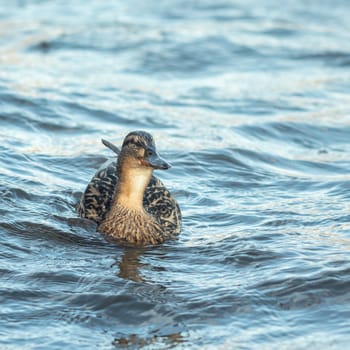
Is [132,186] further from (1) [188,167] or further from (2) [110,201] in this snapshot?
(1) [188,167]

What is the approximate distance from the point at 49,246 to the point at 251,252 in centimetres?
164

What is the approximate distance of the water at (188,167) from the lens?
7156 millimetres

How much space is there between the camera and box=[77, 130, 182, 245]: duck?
28.6ft

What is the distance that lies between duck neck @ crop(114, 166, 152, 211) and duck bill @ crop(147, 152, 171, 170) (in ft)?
0.51

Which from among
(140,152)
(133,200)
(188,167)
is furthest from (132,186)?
(188,167)

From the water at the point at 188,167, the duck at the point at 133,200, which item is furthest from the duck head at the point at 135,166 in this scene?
the water at the point at 188,167

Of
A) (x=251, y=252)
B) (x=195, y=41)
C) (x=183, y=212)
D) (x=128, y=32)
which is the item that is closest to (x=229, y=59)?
(x=195, y=41)

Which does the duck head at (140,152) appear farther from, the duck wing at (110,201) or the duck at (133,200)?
the duck wing at (110,201)

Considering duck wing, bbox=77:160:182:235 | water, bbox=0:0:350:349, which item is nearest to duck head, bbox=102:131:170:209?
duck wing, bbox=77:160:182:235

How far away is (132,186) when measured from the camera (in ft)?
29.5

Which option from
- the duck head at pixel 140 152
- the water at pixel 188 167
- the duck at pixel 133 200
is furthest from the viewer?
the duck at pixel 133 200

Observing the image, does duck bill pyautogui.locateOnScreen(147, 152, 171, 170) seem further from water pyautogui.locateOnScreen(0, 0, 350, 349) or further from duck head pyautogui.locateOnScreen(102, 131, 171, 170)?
water pyautogui.locateOnScreen(0, 0, 350, 349)

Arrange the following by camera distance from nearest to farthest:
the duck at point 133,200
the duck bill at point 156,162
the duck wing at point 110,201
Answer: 1. the duck bill at point 156,162
2. the duck at point 133,200
3. the duck wing at point 110,201

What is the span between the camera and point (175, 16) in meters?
19.3
